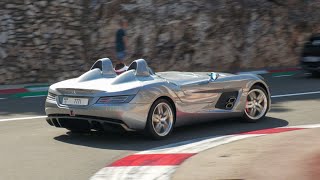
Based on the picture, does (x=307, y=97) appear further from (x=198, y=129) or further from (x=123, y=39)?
(x=123, y=39)

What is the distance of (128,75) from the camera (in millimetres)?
8148

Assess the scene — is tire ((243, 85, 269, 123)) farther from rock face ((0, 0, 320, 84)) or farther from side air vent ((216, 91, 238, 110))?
rock face ((0, 0, 320, 84))

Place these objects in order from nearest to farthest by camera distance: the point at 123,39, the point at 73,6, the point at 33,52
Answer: the point at 123,39 → the point at 33,52 → the point at 73,6

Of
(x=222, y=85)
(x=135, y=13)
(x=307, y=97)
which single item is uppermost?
(x=135, y=13)

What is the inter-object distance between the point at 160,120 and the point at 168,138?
→ 292 millimetres

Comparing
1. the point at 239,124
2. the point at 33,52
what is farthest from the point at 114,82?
the point at 33,52

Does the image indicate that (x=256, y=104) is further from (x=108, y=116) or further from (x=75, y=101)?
(x=75, y=101)

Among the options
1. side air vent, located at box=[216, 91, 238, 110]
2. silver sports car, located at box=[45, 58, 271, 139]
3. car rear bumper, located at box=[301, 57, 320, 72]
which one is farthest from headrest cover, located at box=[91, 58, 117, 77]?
car rear bumper, located at box=[301, 57, 320, 72]

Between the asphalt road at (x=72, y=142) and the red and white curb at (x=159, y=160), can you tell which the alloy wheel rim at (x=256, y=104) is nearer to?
the asphalt road at (x=72, y=142)

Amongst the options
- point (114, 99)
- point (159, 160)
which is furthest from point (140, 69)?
point (159, 160)

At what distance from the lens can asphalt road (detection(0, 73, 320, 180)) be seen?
648 cm

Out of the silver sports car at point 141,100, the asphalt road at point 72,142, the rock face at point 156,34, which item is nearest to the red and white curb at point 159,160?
the asphalt road at point 72,142

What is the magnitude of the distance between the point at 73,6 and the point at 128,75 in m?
12.5

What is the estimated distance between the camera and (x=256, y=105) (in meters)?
9.66
